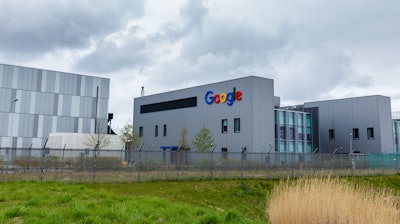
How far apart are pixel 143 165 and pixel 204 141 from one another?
80.5 feet

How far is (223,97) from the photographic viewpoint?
155 feet

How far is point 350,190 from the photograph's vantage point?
9.97 meters

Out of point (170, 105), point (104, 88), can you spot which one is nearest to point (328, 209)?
point (170, 105)

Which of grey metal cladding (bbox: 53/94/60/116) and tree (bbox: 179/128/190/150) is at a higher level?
grey metal cladding (bbox: 53/94/60/116)

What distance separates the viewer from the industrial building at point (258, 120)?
44.8 metres

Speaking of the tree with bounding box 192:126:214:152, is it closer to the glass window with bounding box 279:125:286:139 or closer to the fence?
the glass window with bounding box 279:125:286:139

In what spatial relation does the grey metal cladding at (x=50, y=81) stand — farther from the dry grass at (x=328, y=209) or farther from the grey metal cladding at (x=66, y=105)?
the dry grass at (x=328, y=209)

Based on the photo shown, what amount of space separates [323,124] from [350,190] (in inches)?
2032

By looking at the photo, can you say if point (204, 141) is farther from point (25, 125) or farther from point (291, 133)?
point (25, 125)

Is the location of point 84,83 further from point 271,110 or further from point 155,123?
point 271,110

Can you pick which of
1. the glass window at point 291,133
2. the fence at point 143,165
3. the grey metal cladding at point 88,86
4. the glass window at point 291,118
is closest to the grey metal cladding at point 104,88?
the grey metal cladding at point 88,86

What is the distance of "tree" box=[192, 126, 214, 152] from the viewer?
45.7 meters

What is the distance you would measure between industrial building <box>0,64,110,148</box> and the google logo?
16.4m

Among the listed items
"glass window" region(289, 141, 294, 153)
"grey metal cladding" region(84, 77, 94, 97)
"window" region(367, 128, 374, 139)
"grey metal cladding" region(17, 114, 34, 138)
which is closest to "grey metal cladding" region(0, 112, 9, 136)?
"grey metal cladding" region(17, 114, 34, 138)
